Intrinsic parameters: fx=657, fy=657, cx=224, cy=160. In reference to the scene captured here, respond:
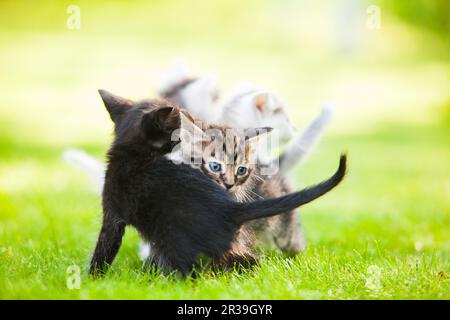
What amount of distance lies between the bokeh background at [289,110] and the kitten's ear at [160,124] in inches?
32.6

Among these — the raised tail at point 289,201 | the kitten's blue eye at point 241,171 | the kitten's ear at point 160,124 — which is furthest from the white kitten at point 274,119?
the raised tail at point 289,201

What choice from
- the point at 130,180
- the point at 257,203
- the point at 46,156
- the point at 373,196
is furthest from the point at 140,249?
the point at 46,156

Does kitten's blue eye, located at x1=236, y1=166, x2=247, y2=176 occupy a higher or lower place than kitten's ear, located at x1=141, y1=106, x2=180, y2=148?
lower

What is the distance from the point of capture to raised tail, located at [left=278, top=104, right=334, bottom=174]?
5527 millimetres

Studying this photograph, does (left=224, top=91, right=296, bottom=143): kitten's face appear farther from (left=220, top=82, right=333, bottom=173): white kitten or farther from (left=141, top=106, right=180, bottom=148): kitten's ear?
(left=141, top=106, right=180, bottom=148): kitten's ear

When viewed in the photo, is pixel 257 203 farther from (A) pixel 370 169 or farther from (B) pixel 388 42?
(B) pixel 388 42

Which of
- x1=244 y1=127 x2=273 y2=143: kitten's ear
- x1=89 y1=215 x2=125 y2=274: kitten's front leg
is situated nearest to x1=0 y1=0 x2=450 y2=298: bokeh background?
x1=89 y1=215 x2=125 y2=274: kitten's front leg

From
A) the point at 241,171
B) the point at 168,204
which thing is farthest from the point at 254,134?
the point at 168,204

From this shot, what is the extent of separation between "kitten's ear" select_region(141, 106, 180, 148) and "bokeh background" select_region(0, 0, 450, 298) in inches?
32.6

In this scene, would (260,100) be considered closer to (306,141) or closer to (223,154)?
(306,141)

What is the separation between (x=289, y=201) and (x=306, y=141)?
2.04m

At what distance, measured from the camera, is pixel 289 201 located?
3.58m

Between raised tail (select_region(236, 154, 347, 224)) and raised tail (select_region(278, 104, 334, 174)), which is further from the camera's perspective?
raised tail (select_region(278, 104, 334, 174))

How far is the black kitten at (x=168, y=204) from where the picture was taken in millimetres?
3662
